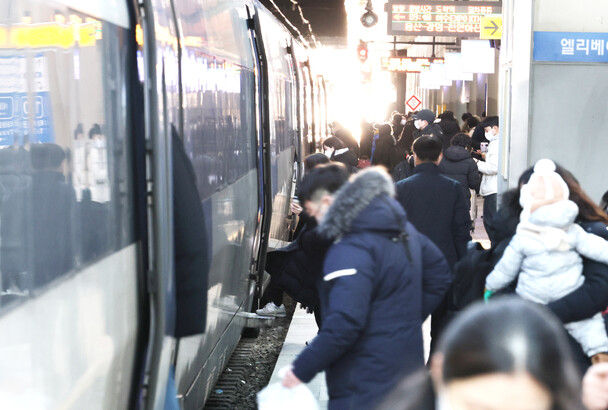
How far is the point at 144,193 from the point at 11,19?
4.38 ft


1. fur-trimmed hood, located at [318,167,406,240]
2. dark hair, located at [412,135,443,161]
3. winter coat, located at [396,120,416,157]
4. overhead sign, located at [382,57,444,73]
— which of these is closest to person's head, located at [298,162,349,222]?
fur-trimmed hood, located at [318,167,406,240]

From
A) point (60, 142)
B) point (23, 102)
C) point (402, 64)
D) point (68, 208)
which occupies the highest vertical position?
point (402, 64)

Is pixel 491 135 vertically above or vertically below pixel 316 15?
below

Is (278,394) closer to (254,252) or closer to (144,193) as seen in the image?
(144,193)

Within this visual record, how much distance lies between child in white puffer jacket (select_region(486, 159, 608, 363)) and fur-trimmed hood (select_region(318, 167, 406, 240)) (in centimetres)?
81

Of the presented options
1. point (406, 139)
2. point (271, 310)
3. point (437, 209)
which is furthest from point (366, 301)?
point (406, 139)

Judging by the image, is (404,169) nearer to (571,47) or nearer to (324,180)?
(571,47)

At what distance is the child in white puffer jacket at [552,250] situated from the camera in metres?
4.46

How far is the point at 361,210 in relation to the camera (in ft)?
12.9

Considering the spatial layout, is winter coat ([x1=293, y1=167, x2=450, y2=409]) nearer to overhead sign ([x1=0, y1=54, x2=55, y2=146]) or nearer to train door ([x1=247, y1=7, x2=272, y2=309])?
overhead sign ([x1=0, y1=54, x2=55, y2=146])

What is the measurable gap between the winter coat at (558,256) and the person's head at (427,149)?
234 cm

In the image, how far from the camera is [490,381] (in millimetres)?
1442

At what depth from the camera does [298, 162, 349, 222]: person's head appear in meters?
4.36

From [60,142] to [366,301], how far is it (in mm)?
1263
